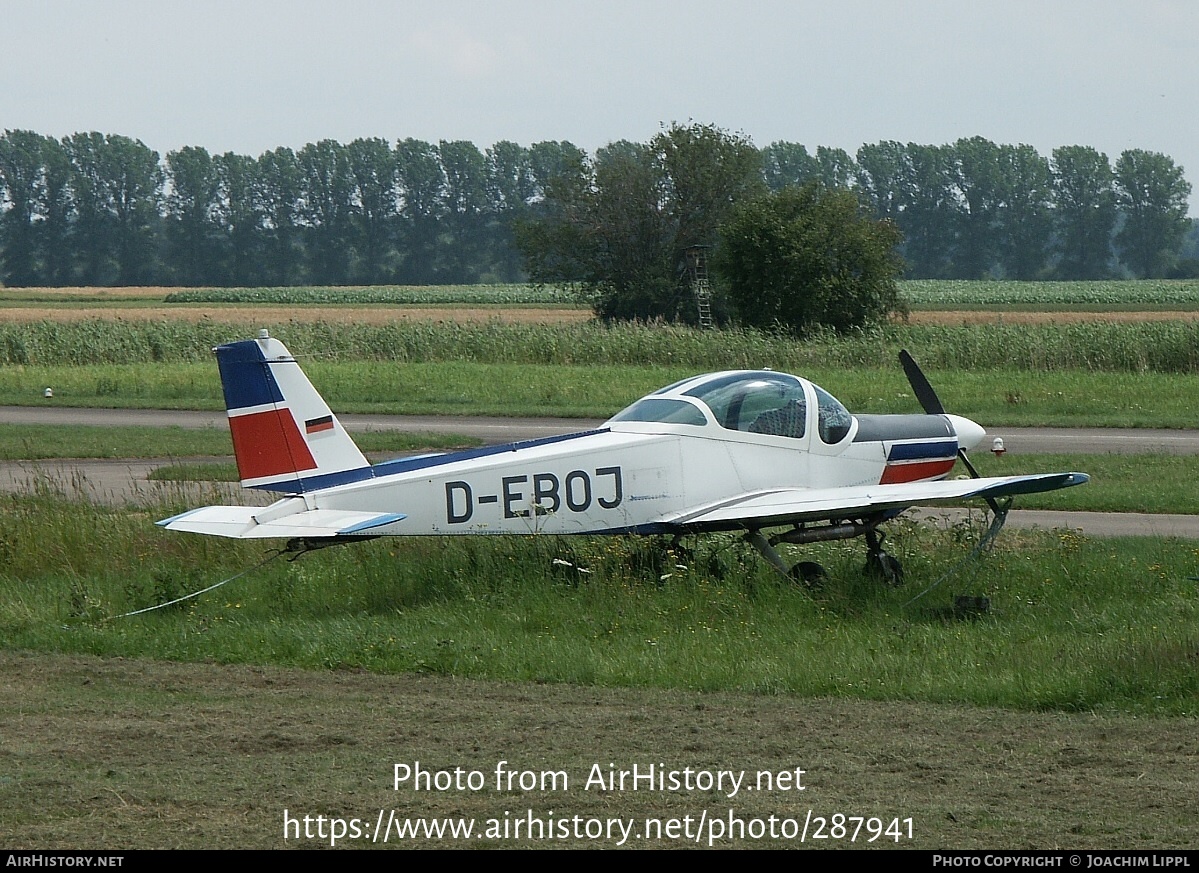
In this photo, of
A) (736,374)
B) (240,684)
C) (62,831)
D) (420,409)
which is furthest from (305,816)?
(420,409)

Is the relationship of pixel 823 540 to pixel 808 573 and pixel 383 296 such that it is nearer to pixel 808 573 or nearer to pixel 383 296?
pixel 808 573

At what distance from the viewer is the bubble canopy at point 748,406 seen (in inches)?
459

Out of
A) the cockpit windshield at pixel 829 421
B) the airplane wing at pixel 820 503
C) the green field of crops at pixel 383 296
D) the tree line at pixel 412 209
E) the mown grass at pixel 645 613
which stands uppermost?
the tree line at pixel 412 209

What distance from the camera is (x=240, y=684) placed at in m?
8.87

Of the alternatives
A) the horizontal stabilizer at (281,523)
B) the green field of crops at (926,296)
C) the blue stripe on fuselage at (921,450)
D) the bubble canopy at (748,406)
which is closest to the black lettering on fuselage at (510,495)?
the horizontal stabilizer at (281,523)

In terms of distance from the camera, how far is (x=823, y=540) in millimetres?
11562

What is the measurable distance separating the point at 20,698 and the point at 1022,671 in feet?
21.4

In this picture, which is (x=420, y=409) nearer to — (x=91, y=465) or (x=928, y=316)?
(x=91, y=465)

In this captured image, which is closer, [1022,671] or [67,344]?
[1022,671]

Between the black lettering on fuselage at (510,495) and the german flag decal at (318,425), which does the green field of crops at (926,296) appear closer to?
the german flag decal at (318,425)

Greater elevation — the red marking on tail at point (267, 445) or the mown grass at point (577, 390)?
the red marking on tail at point (267, 445)

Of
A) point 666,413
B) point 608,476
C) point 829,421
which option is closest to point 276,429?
point 608,476

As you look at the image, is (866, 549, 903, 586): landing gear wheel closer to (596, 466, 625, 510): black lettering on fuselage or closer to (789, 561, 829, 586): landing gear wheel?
(789, 561, 829, 586): landing gear wheel

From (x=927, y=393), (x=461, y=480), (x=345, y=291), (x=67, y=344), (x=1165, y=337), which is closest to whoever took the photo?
(x=461, y=480)
